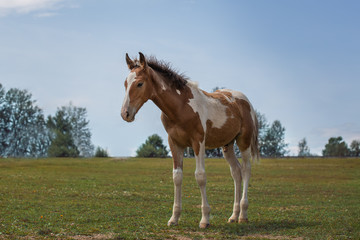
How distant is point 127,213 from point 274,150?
96.0 m

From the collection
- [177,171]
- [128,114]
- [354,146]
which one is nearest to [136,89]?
[128,114]

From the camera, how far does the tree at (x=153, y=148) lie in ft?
260

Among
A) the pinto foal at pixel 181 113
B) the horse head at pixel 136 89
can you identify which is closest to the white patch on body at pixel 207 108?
the pinto foal at pixel 181 113

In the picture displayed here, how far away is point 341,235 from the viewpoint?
1034cm

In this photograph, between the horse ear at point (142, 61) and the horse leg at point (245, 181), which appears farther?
the horse leg at point (245, 181)

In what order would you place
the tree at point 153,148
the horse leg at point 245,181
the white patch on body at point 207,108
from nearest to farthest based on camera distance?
the white patch on body at point 207,108
the horse leg at point 245,181
the tree at point 153,148

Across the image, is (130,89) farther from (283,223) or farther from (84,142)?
(84,142)

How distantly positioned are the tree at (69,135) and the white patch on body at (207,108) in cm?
6125

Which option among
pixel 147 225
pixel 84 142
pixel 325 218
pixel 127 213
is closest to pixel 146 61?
pixel 147 225

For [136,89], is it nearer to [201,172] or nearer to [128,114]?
[128,114]

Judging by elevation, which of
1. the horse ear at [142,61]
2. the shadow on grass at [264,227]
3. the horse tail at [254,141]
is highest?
the horse ear at [142,61]

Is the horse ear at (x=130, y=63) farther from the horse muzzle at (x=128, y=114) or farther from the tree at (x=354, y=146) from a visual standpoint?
the tree at (x=354, y=146)

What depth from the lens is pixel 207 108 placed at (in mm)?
11000

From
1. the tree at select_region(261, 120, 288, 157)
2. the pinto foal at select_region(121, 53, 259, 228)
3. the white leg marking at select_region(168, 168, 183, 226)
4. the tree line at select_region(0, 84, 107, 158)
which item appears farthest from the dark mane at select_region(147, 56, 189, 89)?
the tree at select_region(261, 120, 288, 157)
